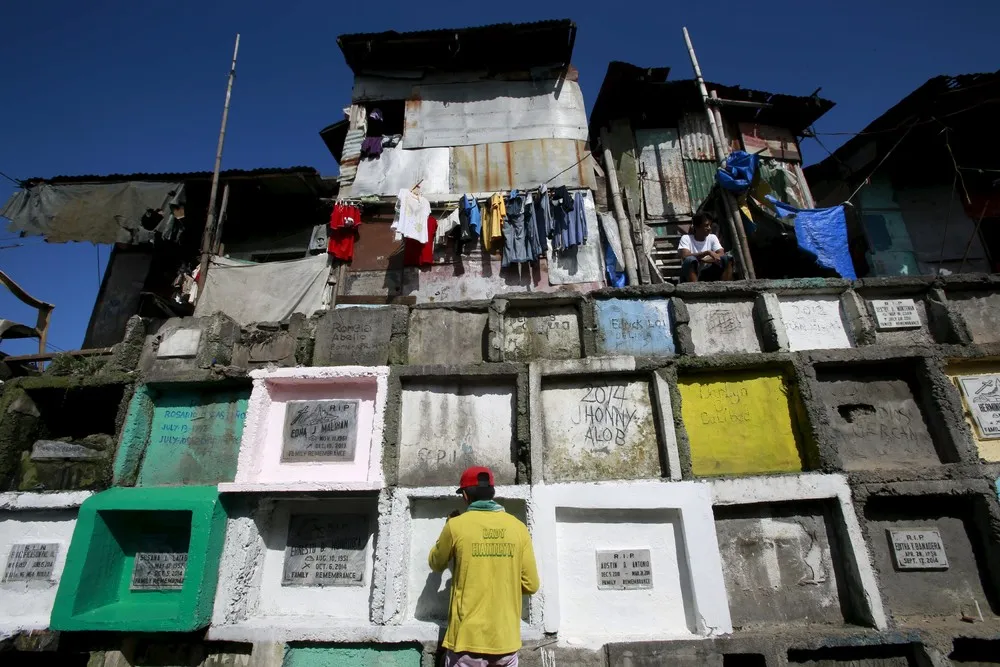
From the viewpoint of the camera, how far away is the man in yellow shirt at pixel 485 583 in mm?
→ 3877

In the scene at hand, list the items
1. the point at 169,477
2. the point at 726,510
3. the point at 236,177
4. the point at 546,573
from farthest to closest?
the point at 236,177, the point at 169,477, the point at 726,510, the point at 546,573

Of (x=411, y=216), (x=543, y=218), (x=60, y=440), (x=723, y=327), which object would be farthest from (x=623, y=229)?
(x=60, y=440)

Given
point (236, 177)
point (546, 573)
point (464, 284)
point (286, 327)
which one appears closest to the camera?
point (546, 573)

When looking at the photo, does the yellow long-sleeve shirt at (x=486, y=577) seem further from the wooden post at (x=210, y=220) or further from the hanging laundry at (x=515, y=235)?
the wooden post at (x=210, y=220)

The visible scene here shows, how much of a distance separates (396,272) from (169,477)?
495 cm

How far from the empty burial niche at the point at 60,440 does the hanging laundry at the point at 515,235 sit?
6.16 m

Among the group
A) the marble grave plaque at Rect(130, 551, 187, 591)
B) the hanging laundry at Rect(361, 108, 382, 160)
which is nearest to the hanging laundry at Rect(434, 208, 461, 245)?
the hanging laundry at Rect(361, 108, 382, 160)

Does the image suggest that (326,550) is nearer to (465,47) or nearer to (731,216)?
(731,216)

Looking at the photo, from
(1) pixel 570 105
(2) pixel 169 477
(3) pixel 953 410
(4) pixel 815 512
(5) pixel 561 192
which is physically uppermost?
(1) pixel 570 105

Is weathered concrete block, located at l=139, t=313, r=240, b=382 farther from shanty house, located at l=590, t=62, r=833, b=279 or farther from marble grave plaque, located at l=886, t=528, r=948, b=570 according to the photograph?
shanty house, located at l=590, t=62, r=833, b=279

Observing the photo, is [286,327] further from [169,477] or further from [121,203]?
[121,203]

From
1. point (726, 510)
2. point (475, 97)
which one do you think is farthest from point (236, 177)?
point (726, 510)

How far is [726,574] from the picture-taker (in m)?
5.16

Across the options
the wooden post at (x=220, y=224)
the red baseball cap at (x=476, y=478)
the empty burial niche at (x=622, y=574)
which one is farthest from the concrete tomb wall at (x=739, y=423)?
the wooden post at (x=220, y=224)
